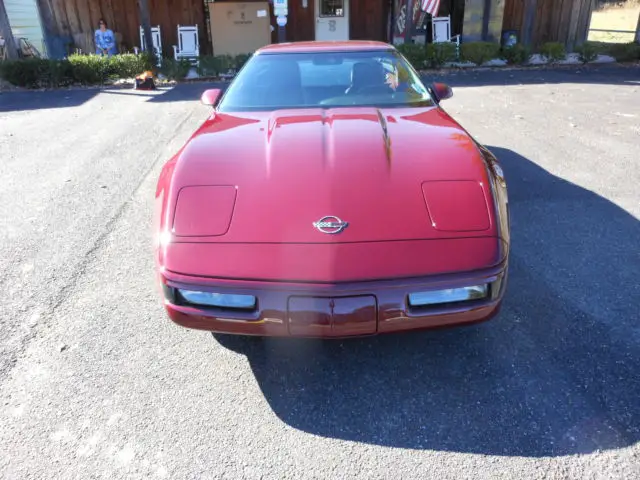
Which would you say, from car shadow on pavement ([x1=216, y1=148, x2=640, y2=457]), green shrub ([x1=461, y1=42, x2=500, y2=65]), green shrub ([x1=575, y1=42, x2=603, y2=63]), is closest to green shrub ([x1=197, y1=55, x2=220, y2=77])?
green shrub ([x1=461, y1=42, x2=500, y2=65])

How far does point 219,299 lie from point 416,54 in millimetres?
11255

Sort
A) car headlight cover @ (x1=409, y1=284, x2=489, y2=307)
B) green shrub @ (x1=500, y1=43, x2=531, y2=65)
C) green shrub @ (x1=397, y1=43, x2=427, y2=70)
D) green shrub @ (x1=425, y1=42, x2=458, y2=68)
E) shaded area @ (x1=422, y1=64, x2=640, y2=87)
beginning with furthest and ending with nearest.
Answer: green shrub @ (x1=500, y1=43, x2=531, y2=65), green shrub @ (x1=425, y1=42, x2=458, y2=68), green shrub @ (x1=397, y1=43, x2=427, y2=70), shaded area @ (x1=422, y1=64, x2=640, y2=87), car headlight cover @ (x1=409, y1=284, x2=489, y2=307)

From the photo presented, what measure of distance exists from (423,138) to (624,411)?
63.5 inches

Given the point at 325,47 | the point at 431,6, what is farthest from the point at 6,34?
the point at 325,47

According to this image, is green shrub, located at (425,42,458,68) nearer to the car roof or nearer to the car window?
the car roof

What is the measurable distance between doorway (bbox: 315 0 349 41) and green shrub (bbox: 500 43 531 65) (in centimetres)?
523

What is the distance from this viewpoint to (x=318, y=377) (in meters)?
2.28

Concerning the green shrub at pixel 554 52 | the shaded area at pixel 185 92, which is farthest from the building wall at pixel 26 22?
the green shrub at pixel 554 52

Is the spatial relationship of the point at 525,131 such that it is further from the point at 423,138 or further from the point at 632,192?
the point at 423,138

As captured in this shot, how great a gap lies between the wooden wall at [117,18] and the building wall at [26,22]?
78 centimetres

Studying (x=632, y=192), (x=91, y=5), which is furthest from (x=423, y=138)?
(x=91, y=5)

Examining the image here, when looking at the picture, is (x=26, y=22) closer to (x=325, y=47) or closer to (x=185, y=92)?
(x=185, y=92)

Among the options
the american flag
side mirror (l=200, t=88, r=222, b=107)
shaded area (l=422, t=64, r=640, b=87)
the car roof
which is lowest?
shaded area (l=422, t=64, r=640, b=87)

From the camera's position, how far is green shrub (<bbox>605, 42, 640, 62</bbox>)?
1239cm
